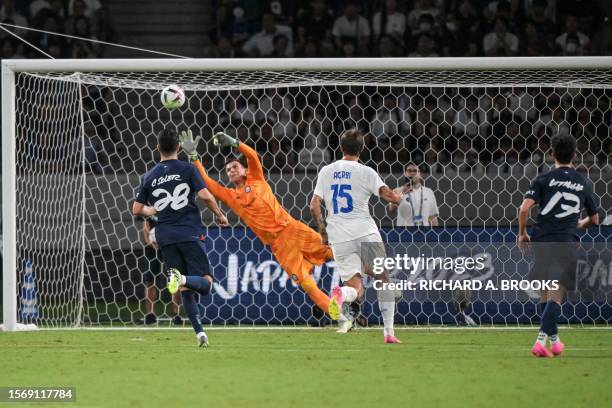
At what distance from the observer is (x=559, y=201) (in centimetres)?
881

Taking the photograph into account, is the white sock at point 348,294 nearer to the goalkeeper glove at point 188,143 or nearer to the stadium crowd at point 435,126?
the goalkeeper glove at point 188,143

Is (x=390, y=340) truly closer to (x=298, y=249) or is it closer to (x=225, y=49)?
(x=298, y=249)

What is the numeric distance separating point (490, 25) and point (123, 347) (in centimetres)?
993

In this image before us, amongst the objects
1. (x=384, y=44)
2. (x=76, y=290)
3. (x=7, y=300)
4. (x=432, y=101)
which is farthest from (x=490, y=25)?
(x=7, y=300)

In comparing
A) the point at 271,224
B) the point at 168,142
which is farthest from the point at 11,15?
the point at 168,142

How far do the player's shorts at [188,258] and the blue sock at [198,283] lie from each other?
0.44 ft

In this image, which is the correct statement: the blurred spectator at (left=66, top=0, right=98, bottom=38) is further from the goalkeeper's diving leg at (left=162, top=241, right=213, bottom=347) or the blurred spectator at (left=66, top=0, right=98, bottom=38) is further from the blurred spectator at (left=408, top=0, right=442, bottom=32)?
the goalkeeper's diving leg at (left=162, top=241, right=213, bottom=347)

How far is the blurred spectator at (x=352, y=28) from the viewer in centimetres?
1788

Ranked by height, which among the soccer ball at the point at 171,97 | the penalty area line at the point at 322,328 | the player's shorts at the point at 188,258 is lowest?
the penalty area line at the point at 322,328

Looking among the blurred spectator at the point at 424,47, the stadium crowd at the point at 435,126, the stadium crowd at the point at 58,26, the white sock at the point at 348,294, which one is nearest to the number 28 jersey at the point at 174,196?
the white sock at the point at 348,294

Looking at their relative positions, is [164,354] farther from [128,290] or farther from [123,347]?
[128,290]

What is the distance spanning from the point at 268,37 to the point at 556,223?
9933 millimetres

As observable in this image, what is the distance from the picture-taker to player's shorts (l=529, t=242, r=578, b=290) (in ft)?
28.4

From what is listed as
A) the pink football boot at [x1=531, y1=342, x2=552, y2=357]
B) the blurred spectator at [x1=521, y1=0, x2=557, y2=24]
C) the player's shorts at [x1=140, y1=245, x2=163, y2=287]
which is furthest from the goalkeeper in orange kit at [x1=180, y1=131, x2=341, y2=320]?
the blurred spectator at [x1=521, y1=0, x2=557, y2=24]
